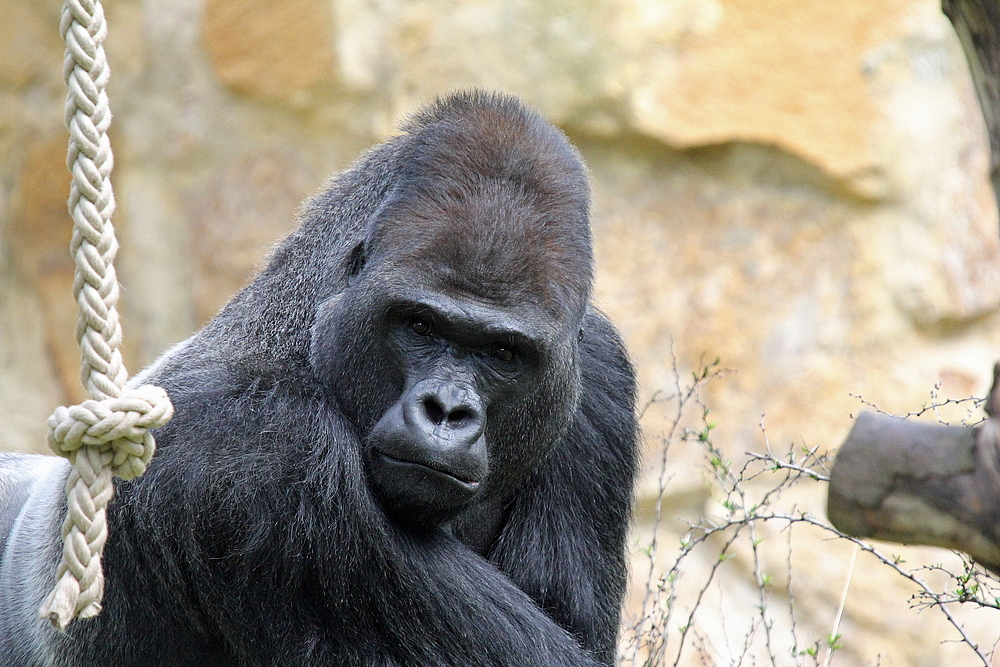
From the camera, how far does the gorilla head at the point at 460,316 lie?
261cm

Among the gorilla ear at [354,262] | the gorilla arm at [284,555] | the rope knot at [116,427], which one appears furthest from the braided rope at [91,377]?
the gorilla ear at [354,262]

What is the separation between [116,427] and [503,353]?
3.51 ft

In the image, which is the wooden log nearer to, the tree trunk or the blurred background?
the tree trunk

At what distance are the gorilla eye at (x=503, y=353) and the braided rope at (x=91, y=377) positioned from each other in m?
0.93

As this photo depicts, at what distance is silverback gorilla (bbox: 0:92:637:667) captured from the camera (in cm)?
259

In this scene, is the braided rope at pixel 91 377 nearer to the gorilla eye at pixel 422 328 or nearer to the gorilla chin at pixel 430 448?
the gorilla chin at pixel 430 448

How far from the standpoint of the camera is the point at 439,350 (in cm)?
275

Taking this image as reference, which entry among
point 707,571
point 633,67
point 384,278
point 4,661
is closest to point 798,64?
point 633,67

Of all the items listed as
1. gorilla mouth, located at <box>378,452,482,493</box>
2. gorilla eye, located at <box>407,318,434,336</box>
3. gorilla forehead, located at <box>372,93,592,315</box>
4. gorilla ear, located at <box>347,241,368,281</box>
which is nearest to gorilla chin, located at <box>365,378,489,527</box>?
gorilla mouth, located at <box>378,452,482,493</box>

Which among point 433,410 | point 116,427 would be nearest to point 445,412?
point 433,410

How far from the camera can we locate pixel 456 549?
2865mm

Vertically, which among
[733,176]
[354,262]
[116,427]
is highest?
[733,176]

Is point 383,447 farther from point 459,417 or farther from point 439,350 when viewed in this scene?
point 439,350

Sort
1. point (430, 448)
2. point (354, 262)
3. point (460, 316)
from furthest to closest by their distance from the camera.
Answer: point (354, 262)
point (460, 316)
point (430, 448)
